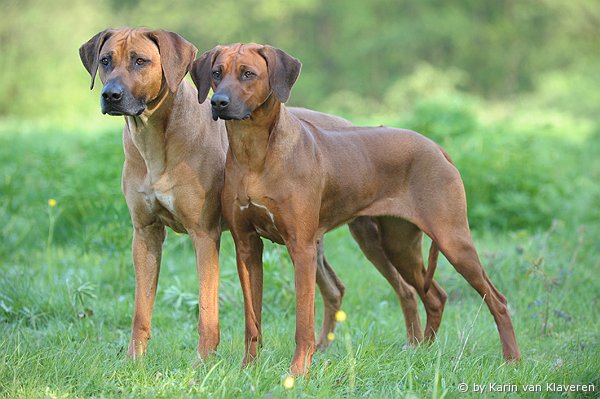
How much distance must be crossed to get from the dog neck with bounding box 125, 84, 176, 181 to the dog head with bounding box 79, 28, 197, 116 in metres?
0.07

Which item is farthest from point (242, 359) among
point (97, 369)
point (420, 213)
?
point (420, 213)

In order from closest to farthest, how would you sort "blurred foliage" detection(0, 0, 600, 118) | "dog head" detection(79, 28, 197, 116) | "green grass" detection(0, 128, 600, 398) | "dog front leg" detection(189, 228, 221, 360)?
"green grass" detection(0, 128, 600, 398) < "dog head" detection(79, 28, 197, 116) < "dog front leg" detection(189, 228, 221, 360) < "blurred foliage" detection(0, 0, 600, 118)

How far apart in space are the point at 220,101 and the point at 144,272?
4.71ft

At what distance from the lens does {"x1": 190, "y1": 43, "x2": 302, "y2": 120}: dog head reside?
177 inches

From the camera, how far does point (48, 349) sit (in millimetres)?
4926

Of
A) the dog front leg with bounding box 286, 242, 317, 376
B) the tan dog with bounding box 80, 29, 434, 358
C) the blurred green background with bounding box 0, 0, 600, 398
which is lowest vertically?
the blurred green background with bounding box 0, 0, 600, 398

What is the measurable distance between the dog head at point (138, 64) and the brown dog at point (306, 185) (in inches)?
5.6

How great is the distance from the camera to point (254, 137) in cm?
475

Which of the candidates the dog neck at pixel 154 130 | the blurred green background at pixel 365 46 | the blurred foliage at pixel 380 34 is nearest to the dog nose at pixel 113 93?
the dog neck at pixel 154 130

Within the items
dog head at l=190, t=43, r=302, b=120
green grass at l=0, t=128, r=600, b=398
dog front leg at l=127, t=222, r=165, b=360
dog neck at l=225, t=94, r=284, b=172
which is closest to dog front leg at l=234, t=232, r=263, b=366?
green grass at l=0, t=128, r=600, b=398

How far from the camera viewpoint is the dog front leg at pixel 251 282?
4.98m

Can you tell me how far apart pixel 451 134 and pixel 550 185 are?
1.61m

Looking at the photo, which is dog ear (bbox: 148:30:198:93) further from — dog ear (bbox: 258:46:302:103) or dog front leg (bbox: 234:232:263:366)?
Result: dog front leg (bbox: 234:232:263:366)

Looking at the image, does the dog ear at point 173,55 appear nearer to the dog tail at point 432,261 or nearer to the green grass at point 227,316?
the green grass at point 227,316
